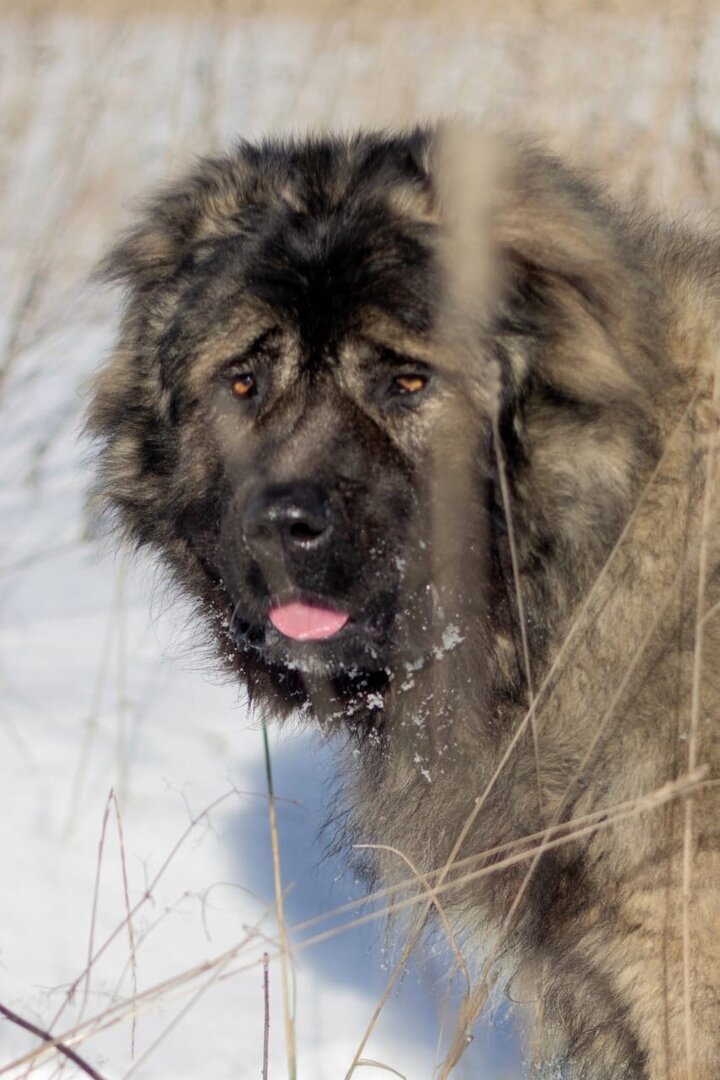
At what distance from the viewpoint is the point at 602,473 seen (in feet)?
6.73

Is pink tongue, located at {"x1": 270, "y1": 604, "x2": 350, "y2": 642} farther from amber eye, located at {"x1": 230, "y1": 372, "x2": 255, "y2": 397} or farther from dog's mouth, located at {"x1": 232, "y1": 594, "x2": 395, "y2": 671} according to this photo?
amber eye, located at {"x1": 230, "y1": 372, "x2": 255, "y2": 397}

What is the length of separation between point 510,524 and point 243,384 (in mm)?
592

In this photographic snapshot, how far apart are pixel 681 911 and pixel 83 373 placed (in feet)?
15.2

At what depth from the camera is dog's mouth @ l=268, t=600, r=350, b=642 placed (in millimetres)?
2039

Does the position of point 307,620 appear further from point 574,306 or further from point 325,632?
point 574,306

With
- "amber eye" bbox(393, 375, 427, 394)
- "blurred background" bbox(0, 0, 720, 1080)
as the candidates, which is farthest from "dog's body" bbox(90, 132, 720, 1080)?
"blurred background" bbox(0, 0, 720, 1080)

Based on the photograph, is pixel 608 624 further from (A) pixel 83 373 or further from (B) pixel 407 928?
(A) pixel 83 373

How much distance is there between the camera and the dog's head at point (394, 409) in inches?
78.9

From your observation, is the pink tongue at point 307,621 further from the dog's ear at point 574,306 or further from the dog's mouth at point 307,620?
the dog's ear at point 574,306

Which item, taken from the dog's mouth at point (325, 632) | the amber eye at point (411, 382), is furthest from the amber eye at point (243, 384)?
the dog's mouth at point (325, 632)

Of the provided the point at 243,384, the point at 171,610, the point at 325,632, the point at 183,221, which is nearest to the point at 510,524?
the point at 325,632

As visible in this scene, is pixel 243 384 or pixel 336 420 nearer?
pixel 336 420

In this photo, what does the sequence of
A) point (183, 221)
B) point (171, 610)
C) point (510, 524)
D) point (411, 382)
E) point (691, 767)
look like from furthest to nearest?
1. point (171, 610)
2. point (183, 221)
3. point (411, 382)
4. point (510, 524)
5. point (691, 767)

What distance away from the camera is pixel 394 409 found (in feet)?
6.74
